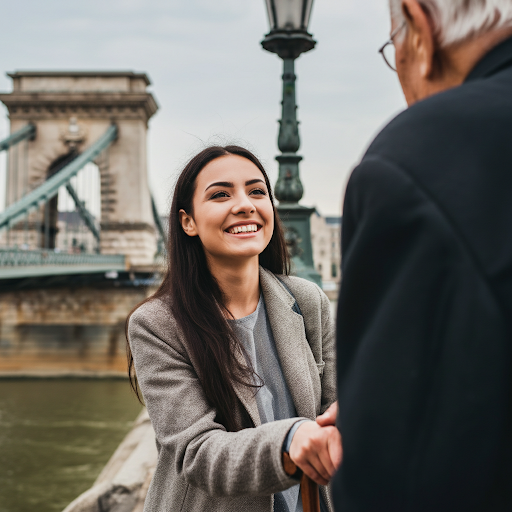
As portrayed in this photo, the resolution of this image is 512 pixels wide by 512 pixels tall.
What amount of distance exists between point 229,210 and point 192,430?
51cm

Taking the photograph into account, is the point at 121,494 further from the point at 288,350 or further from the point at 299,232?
the point at 288,350

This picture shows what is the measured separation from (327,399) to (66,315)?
18.4 meters

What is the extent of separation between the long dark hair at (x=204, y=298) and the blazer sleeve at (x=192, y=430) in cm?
3

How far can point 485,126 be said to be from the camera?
2.00 ft

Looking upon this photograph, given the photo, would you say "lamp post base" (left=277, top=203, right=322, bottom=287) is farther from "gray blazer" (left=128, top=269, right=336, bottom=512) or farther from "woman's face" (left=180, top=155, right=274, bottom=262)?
"woman's face" (left=180, top=155, right=274, bottom=262)

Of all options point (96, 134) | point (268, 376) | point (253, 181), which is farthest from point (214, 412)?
point (96, 134)

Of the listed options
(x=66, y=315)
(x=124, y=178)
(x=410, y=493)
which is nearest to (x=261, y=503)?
(x=410, y=493)

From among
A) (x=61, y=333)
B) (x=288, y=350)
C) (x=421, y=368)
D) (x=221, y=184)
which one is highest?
(x=221, y=184)

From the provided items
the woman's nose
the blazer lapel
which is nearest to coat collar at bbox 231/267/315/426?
the blazer lapel

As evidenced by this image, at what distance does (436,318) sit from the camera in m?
0.58

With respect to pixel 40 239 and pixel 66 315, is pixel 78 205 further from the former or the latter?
pixel 66 315

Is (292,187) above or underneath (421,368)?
above

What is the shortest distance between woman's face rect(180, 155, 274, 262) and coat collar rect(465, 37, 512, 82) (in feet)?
2.54

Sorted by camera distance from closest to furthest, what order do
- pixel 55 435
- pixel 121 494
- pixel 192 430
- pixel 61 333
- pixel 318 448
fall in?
pixel 318 448 < pixel 192 430 < pixel 121 494 < pixel 55 435 < pixel 61 333
